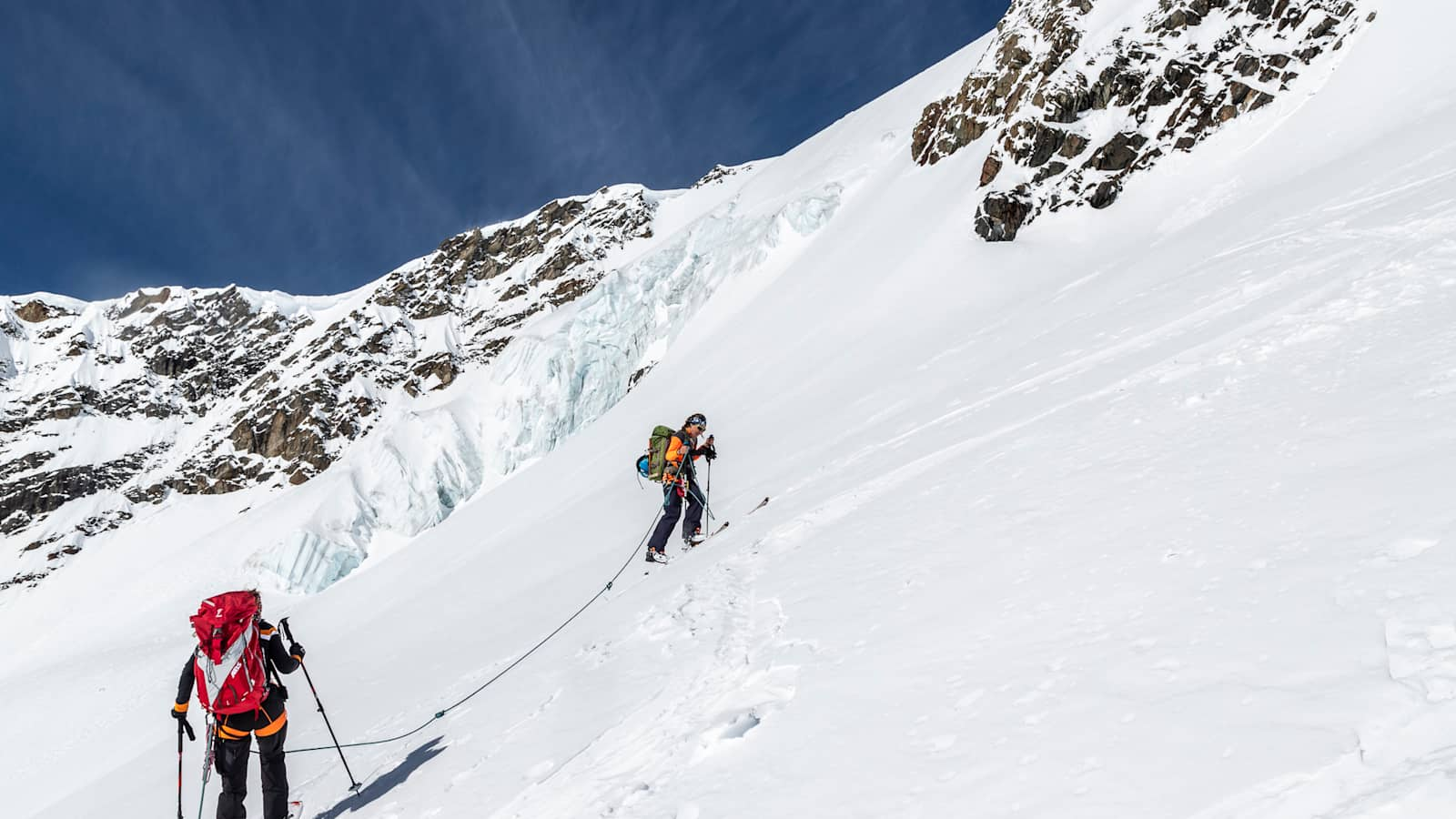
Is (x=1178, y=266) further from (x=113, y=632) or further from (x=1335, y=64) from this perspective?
(x=113, y=632)

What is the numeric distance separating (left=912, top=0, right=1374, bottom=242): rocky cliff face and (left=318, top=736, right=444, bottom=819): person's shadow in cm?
2317

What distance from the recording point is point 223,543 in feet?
166

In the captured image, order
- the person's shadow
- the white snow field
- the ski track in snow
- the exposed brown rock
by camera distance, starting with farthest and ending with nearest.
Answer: the exposed brown rock
the person's shadow
the ski track in snow
the white snow field

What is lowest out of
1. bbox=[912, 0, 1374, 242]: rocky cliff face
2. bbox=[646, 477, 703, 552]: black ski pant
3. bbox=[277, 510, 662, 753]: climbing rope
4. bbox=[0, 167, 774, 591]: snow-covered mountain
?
bbox=[277, 510, 662, 753]: climbing rope

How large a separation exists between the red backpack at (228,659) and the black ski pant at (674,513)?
189 inches

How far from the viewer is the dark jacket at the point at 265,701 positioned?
189 inches

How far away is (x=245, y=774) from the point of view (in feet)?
16.0

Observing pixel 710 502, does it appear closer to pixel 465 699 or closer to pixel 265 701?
pixel 465 699

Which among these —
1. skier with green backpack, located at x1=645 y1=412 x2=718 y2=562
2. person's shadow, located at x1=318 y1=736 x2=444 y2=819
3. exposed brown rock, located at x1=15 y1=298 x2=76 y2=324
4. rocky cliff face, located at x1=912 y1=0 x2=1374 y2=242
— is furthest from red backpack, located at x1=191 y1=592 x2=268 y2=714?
exposed brown rock, located at x1=15 y1=298 x2=76 y2=324

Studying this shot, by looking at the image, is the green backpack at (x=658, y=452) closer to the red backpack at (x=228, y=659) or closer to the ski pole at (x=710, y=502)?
the ski pole at (x=710, y=502)

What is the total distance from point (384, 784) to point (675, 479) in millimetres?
4855

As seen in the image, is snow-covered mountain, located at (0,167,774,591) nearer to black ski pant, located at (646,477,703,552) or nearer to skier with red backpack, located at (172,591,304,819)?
black ski pant, located at (646,477,703,552)

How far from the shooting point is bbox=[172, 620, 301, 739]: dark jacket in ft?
15.7

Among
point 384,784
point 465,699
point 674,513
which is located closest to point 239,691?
point 384,784
